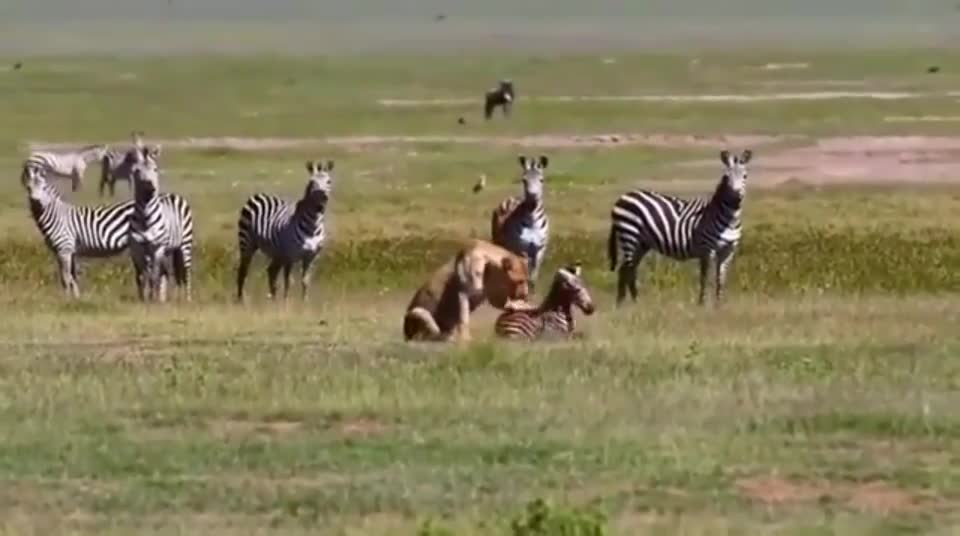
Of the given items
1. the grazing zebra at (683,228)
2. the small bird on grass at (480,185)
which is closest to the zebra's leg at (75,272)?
the grazing zebra at (683,228)

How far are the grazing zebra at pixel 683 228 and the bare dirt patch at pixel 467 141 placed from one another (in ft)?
65.8

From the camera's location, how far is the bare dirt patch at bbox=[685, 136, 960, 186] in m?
35.4

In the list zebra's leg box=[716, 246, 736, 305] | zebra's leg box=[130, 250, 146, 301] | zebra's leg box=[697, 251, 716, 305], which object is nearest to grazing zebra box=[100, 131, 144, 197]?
zebra's leg box=[130, 250, 146, 301]

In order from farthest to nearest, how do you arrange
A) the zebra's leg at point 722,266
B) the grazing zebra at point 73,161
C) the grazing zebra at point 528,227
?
the grazing zebra at point 73,161 → the grazing zebra at point 528,227 → the zebra's leg at point 722,266

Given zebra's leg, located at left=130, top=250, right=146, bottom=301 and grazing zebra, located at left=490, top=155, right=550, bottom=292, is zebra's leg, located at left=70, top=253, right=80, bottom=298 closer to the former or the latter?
zebra's leg, located at left=130, top=250, right=146, bottom=301

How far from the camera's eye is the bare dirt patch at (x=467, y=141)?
143 feet

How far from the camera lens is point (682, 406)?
41.2ft

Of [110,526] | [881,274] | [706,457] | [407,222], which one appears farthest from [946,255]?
[110,526]

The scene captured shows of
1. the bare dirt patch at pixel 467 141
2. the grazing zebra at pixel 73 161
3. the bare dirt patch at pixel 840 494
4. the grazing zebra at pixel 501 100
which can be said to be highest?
the grazing zebra at pixel 501 100

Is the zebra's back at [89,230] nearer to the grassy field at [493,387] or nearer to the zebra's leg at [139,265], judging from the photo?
the grassy field at [493,387]

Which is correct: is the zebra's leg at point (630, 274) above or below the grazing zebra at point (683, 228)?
below

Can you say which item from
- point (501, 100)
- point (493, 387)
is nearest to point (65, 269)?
point (493, 387)

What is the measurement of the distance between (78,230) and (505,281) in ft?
26.1

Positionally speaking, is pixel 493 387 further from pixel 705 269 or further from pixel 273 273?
pixel 273 273
